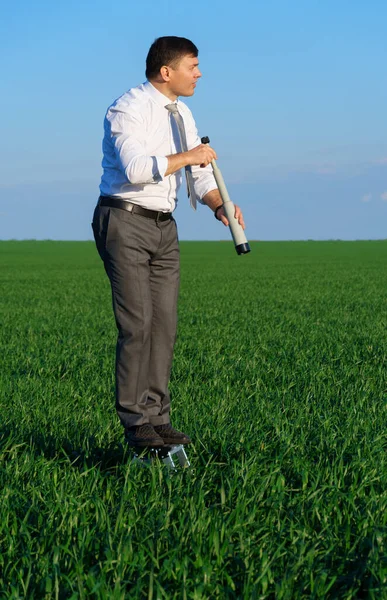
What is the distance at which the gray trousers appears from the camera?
521cm

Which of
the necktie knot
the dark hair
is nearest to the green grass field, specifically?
the necktie knot

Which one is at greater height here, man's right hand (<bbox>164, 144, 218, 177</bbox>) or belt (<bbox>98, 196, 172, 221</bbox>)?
man's right hand (<bbox>164, 144, 218, 177</bbox>)

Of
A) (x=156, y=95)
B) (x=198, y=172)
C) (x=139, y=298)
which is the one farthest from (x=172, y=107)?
(x=139, y=298)

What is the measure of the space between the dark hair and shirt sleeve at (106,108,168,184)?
40 centimetres

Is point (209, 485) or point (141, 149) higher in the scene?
point (141, 149)

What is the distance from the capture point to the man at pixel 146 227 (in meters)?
5.18

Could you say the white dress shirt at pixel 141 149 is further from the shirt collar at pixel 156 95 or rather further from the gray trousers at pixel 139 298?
the gray trousers at pixel 139 298

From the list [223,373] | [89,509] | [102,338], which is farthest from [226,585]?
[102,338]

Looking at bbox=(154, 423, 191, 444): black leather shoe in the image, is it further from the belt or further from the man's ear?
the man's ear

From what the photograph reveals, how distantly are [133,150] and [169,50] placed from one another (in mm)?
740

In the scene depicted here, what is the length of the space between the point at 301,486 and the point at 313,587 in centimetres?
145

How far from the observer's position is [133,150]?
4.99m

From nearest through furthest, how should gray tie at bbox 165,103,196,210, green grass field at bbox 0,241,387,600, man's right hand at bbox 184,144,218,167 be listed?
green grass field at bbox 0,241,387,600 → man's right hand at bbox 184,144,218,167 → gray tie at bbox 165,103,196,210

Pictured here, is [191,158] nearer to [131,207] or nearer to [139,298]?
[131,207]
